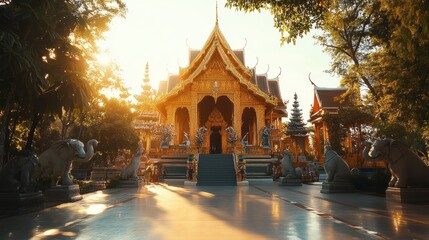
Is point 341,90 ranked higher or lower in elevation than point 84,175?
higher

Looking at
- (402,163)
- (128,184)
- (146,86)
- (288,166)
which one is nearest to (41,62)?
(128,184)

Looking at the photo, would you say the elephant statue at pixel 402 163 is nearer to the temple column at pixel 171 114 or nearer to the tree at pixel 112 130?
the temple column at pixel 171 114

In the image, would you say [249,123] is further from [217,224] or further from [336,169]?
[217,224]

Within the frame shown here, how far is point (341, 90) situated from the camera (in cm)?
3105

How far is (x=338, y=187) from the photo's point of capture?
1105 centimetres

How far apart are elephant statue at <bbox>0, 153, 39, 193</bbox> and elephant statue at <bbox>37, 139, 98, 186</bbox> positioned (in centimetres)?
186

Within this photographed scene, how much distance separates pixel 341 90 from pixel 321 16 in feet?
80.0

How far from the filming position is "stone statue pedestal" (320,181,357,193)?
430 inches

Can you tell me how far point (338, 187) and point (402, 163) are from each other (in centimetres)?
306

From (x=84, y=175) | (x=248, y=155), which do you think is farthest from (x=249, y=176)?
(x=84, y=175)

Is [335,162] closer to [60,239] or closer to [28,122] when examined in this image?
[60,239]

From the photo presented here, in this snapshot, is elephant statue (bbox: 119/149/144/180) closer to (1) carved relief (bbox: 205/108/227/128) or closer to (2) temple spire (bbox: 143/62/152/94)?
(1) carved relief (bbox: 205/108/227/128)

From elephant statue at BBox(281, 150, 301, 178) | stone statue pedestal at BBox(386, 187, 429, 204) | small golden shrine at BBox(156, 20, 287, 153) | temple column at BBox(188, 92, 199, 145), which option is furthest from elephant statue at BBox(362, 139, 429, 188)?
temple column at BBox(188, 92, 199, 145)

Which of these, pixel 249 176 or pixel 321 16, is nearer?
pixel 321 16
